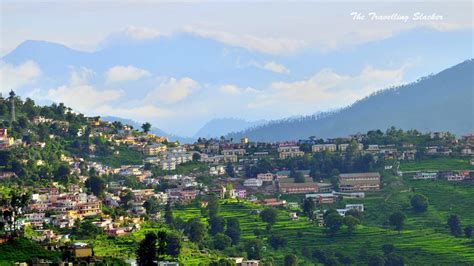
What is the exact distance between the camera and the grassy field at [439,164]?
2822 inches


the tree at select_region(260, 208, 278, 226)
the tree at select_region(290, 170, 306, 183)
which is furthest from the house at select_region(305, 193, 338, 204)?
the tree at select_region(260, 208, 278, 226)

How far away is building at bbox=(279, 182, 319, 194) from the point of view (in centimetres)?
7131

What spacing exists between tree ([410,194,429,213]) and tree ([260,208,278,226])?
26.9ft

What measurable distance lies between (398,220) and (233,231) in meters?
8.36

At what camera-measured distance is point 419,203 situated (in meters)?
63.7

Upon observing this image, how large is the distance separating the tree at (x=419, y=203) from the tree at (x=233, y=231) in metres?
10.7

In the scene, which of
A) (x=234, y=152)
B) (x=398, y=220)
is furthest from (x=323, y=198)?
(x=234, y=152)

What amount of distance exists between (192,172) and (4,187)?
2184cm

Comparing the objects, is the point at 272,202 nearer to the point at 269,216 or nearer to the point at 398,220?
the point at 269,216

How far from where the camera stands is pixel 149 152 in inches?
3130

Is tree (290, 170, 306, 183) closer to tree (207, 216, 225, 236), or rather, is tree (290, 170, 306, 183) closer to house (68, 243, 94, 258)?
tree (207, 216, 225, 236)

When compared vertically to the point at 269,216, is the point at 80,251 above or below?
below

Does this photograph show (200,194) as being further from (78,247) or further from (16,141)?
(78,247)

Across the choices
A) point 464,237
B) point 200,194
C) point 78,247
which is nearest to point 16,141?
point 200,194
